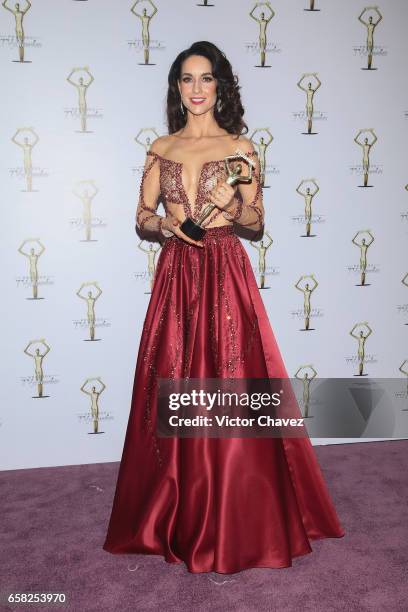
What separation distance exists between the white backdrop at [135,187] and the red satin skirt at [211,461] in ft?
2.96

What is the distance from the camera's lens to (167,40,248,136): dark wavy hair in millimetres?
2359

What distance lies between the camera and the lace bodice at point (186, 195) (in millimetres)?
2264

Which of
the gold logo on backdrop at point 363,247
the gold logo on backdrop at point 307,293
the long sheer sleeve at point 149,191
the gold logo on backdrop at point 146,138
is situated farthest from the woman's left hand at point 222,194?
the gold logo on backdrop at point 363,247

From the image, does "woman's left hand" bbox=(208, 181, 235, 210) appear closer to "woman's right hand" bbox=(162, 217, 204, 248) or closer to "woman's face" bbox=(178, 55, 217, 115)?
"woman's right hand" bbox=(162, 217, 204, 248)

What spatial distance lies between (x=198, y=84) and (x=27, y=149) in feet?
3.55

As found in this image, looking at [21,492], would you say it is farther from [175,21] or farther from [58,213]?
[175,21]

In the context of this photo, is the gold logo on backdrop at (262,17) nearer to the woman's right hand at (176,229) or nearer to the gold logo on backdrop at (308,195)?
the gold logo on backdrop at (308,195)

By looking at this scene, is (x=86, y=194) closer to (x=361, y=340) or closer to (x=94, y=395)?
(x=94, y=395)

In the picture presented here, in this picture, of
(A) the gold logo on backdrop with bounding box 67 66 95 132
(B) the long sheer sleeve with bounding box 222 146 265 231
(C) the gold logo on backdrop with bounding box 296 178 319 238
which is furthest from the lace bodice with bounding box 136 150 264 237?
(C) the gold logo on backdrop with bounding box 296 178 319 238

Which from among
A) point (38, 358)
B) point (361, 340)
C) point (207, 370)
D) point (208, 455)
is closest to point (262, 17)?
point (361, 340)

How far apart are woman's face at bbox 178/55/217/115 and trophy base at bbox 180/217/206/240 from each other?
550 millimetres

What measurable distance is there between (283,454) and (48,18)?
92.7 inches

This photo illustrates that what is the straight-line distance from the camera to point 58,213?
121 inches

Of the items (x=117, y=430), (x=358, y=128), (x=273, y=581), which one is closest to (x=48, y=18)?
(x=358, y=128)
